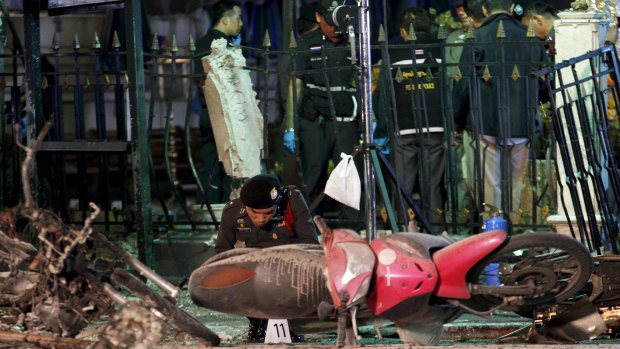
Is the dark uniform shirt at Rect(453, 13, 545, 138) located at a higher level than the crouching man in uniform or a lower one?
higher

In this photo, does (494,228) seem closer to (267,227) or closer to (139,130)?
(267,227)

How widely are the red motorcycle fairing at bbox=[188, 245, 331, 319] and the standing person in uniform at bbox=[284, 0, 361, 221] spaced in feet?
15.4

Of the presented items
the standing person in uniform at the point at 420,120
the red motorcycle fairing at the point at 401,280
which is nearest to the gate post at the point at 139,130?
the standing person in uniform at the point at 420,120

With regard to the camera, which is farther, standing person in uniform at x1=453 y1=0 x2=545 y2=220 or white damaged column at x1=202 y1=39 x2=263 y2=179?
white damaged column at x1=202 y1=39 x2=263 y2=179

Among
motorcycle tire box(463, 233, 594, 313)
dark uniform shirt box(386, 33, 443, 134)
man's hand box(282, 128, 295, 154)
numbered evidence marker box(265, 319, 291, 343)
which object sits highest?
dark uniform shirt box(386, 33, 443, 134)

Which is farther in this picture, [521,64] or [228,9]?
[228,9]

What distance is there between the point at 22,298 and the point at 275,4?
12.8 meters

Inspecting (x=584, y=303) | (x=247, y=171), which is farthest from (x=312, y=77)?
(x=584, y=303)

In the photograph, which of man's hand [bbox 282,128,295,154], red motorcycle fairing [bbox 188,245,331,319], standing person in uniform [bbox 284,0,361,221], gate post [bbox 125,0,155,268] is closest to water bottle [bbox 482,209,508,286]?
red motorcycle fairing [bbox 188,245,331,319]

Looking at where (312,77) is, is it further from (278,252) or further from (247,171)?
(278,252)

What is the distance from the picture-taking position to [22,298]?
7.36 metres

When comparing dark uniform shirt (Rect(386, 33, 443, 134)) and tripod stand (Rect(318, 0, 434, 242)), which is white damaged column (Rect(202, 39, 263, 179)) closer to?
dark uniform shirt (Rect(386, 33, 443, 134))

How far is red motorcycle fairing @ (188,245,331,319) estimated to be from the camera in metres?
7.68

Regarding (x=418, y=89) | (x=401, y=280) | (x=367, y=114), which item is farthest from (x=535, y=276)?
(x=418, y=89)
